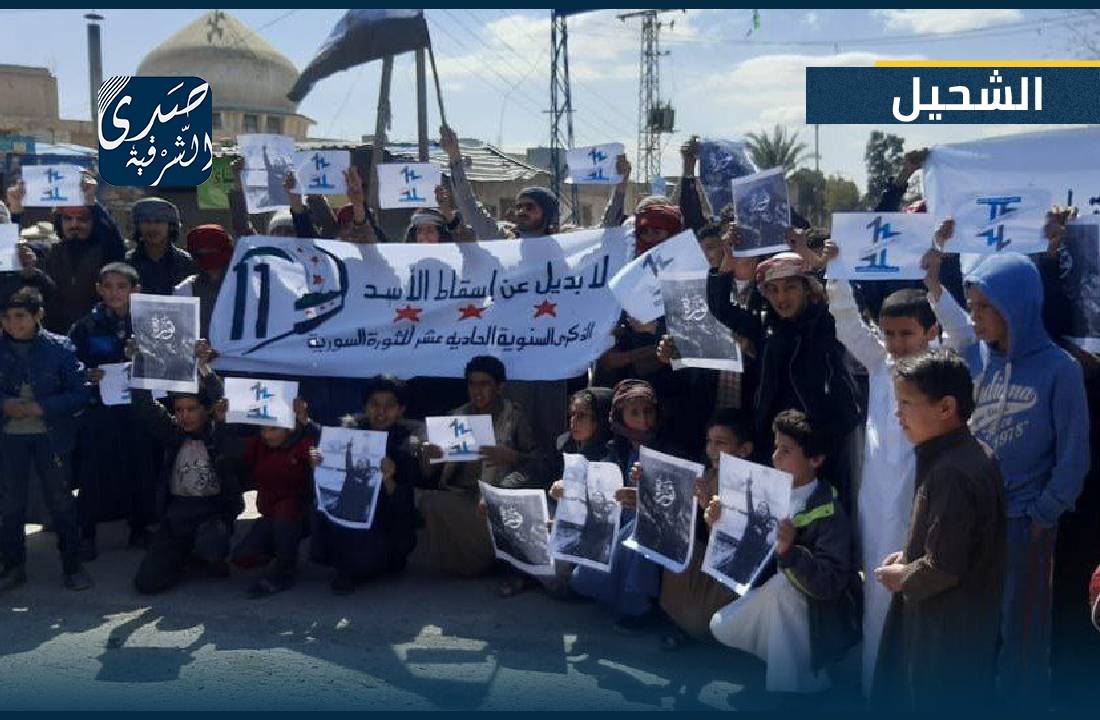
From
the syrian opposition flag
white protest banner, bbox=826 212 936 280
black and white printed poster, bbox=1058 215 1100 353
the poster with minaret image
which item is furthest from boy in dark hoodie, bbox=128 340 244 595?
the syrian opposition flag

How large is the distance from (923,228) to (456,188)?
3.27 meters

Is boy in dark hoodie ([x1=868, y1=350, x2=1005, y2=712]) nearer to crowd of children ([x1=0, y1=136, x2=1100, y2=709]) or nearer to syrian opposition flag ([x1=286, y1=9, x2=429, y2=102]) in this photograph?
crowd of children ([x1=0, y1=136, x2=1100, y2=709])

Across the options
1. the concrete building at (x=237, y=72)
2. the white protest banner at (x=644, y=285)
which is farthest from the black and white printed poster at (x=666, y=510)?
the concrete building at (x=237, y=72)

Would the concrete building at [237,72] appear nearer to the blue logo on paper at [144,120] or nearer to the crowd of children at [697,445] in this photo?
the blue logo on paper at [144,120]

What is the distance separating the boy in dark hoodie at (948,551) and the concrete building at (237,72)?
53.7 meters

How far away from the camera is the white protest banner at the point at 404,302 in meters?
6.52

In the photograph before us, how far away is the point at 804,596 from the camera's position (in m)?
4.45

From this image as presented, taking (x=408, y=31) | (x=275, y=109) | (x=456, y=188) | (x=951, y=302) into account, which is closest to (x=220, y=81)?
(x=275, y=109)

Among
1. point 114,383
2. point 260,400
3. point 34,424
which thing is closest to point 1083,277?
point 260,400

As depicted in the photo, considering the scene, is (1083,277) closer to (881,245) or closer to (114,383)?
(881,245)

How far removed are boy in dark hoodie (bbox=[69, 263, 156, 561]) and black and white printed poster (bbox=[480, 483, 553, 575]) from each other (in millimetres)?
2324

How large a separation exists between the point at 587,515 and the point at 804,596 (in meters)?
1.19

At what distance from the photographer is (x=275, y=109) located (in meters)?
55.3

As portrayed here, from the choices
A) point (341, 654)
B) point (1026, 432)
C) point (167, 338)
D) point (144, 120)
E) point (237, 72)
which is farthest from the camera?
point (237, 72)
